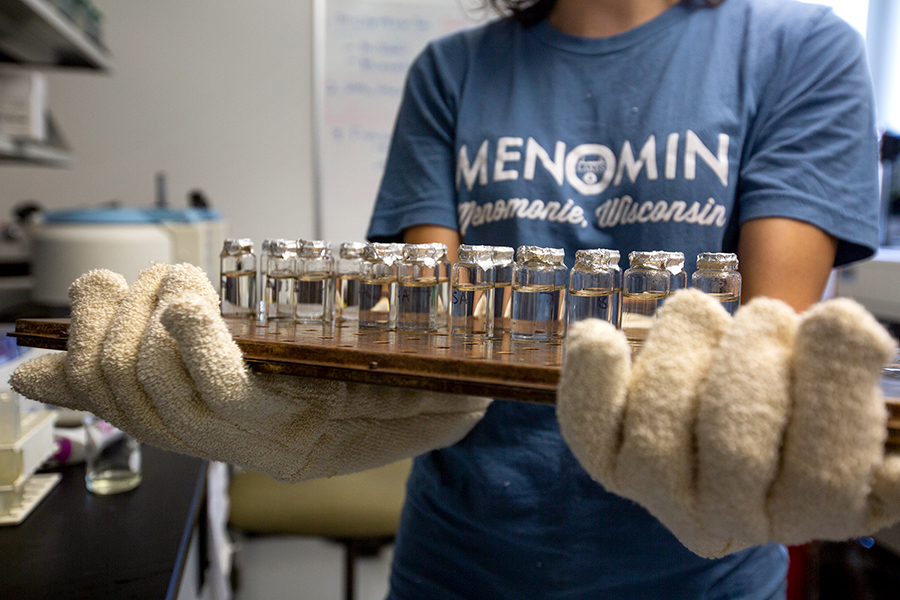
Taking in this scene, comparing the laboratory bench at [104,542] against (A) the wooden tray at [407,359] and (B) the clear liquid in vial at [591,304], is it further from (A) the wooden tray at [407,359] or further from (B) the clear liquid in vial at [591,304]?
(B) the clear liquid in vial at [591,304]

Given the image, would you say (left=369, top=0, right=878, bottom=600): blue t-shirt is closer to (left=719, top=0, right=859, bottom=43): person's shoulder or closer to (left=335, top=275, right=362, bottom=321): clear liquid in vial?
(left=719, top=0, right=859, bottom=43): person's shoulder

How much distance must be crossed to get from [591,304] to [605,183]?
11.4 inches

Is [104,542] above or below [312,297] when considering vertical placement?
below

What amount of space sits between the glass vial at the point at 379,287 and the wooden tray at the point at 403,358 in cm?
4

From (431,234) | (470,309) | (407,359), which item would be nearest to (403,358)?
(407,359)

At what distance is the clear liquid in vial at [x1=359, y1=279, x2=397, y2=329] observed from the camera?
636 mm

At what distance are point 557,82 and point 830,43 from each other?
0.31m

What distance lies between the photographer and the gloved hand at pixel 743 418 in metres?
0.36

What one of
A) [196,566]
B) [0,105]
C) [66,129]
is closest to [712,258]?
[196,566]

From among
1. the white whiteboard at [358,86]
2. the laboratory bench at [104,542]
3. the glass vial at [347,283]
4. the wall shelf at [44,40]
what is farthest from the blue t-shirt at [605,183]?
the white whiteboard at [358,86]

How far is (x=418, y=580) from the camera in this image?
84 centimetres

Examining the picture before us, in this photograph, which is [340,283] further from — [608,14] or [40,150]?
[40,150]

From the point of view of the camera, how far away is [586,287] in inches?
23.0

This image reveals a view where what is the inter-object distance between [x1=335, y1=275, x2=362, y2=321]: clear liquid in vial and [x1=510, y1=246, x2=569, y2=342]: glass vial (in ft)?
0.62
